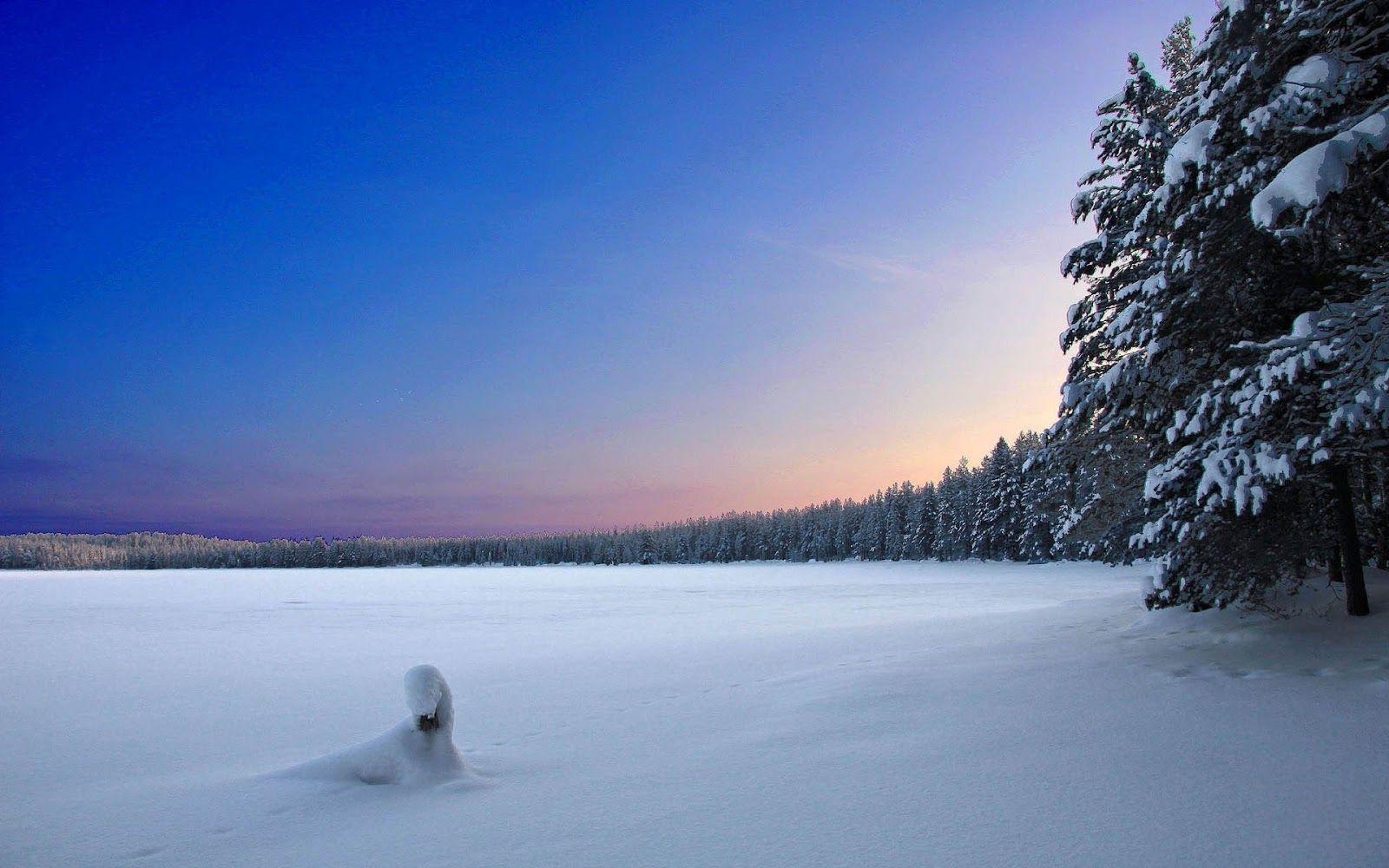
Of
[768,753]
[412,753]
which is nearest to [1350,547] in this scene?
[768,753]

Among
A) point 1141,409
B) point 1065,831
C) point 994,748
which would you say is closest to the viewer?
point 1065,831

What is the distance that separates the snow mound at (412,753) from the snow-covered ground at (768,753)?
11 cm

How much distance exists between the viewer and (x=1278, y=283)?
8.41 metres

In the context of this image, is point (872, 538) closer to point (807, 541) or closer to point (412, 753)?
point (807, 541)

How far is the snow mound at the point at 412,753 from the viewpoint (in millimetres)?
5305

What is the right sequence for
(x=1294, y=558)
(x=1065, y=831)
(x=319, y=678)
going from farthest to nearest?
(x=319, y=678), (x=1294, y=558), (x=1065, y=831)

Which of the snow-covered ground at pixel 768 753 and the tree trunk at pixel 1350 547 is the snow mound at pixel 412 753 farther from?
the tree trunk at pixel 1350 547

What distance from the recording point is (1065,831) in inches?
145

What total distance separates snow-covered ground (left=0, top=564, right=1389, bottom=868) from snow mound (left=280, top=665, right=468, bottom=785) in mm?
114

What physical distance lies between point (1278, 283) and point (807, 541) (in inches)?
3824

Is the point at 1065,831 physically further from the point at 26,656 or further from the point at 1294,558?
the point at 26,656

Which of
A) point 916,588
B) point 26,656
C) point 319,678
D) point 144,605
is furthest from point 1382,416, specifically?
point 144,605

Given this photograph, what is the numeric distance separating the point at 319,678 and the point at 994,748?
383 inches

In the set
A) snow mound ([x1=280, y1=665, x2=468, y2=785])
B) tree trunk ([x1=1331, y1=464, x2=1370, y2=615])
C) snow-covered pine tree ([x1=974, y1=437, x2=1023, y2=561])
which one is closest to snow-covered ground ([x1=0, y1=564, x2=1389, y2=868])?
snow mound ([x1=280, y1=665, x2=468, y2=785])
